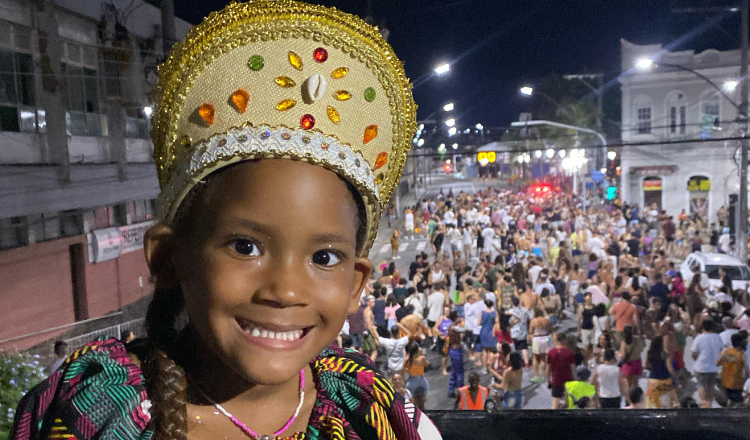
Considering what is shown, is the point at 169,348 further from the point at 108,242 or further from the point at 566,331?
the point at 566,331

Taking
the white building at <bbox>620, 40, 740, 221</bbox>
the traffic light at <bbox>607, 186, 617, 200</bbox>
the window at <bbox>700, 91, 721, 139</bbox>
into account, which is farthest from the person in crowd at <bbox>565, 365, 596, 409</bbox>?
the traffic light at <bbox>607, 186, 617, 200</bbox>

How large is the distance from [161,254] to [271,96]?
363 millimetres

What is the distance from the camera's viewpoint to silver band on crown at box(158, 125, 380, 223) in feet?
3.37

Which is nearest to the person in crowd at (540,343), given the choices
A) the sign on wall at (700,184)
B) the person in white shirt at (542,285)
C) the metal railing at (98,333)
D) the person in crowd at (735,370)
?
the person in white shirt at (542,285)

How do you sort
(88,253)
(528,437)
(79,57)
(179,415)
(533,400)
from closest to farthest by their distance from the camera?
(179,415) → (528,437) → (79,57) → (88,253) → (533,400)

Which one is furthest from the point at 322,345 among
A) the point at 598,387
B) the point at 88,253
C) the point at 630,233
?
the point at 630,233

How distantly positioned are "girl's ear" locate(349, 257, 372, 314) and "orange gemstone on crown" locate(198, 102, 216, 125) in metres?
0.40

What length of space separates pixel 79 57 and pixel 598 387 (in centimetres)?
580

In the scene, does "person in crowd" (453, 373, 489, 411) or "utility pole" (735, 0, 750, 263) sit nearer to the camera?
"person in crowd" (453, 373, 489, 411)

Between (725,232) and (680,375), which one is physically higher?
(725,232)

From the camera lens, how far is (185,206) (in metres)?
1.10

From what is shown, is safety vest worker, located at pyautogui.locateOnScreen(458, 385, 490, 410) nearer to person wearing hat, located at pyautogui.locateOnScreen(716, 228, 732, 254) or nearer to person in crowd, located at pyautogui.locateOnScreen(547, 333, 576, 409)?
person in crowd, located at pyautogui.locateOnScreen(547, 333, 576, 409)

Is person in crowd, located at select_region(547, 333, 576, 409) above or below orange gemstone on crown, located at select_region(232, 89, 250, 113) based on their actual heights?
below

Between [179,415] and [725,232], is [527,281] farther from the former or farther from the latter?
[179,415]
